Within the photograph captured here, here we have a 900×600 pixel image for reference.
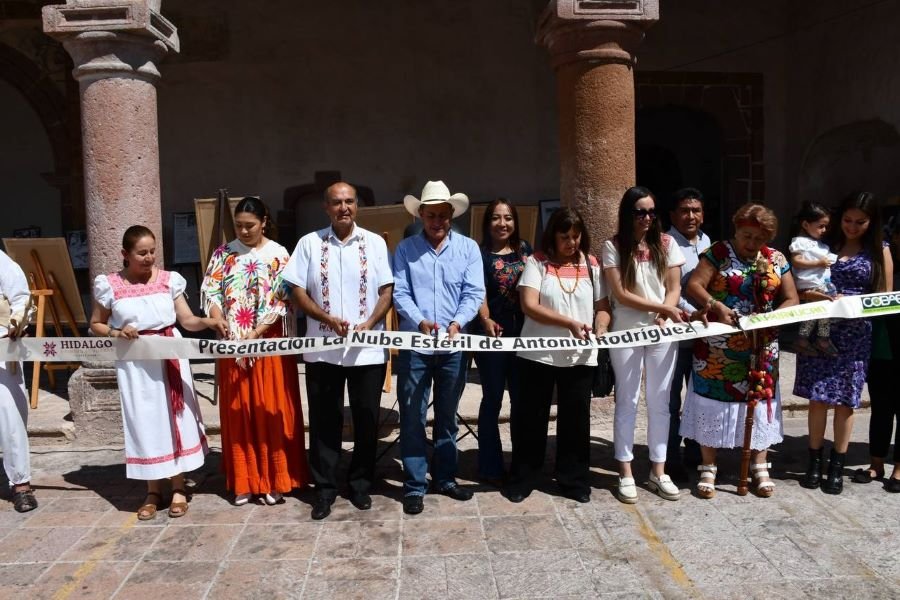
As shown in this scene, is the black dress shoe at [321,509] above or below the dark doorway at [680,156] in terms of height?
below

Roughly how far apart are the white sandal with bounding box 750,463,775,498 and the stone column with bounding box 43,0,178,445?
4015mm

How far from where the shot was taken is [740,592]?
3.23m

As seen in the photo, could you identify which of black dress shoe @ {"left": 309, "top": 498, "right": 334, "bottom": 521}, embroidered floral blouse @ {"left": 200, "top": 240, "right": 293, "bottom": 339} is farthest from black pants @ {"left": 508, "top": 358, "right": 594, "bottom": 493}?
embroidered floral blouse @ {"left": 200, "top": 240, "right": 293, "bottom": 339}

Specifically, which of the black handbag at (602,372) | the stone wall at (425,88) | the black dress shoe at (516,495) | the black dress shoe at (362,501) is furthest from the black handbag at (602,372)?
the stone wall at (425,88)

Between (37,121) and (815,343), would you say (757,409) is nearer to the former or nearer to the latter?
(815,343)

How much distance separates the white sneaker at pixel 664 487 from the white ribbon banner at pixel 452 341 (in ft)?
2.65

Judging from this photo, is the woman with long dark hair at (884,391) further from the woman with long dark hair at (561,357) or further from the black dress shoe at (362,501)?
the black dress shoe at (362,501)

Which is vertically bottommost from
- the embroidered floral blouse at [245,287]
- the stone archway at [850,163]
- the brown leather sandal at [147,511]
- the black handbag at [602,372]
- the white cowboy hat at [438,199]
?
the brown leather sandal at [147,511]

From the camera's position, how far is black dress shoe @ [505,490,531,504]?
4.26 meters

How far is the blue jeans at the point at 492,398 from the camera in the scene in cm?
445

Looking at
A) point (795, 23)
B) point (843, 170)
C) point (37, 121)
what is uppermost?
point (795, 23)

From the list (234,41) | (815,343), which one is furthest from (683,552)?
(234,41)

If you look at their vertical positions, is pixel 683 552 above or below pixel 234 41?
below

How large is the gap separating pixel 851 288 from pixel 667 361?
3.74 feet
